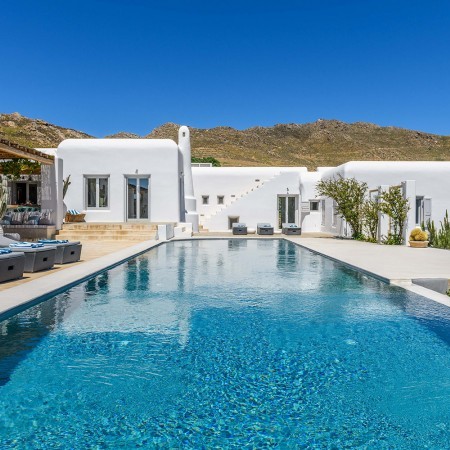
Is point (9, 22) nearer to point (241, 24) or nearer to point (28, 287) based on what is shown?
point (241, 24)

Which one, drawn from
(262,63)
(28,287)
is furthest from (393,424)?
(262,63)

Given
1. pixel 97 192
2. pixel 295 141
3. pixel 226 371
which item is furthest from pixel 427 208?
pixel 295 141

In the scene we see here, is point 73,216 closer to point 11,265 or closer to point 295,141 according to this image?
point 11,265

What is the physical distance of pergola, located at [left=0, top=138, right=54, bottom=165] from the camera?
1283 cm

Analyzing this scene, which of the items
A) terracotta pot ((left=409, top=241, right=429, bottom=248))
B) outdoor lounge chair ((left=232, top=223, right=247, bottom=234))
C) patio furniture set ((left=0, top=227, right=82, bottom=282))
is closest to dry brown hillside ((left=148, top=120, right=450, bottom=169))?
outdoor lounge chair ((left=232, top=223, right=247, bottom=234))

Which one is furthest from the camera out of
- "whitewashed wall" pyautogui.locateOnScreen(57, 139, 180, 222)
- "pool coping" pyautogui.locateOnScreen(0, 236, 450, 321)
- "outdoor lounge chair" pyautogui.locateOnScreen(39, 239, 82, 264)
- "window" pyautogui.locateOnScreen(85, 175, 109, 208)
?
"window" pyautogui.locateOnScreen(85, 175, 109, 208)

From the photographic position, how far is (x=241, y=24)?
31.5 m

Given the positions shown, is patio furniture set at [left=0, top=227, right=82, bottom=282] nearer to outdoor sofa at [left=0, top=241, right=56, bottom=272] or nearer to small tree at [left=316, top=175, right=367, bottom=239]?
outdoor sofa at [left=0, top=241, right=56, bottom=272]

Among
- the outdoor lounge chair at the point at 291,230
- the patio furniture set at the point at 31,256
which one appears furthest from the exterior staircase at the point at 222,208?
the patio furniture set at the point at 31,256

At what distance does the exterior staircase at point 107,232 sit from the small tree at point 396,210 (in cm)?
951

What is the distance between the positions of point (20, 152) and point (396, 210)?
13651 mm

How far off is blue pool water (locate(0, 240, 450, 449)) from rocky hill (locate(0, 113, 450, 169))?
5908 centimetres

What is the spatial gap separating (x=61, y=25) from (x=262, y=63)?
20635 mm

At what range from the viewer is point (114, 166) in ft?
67.6
